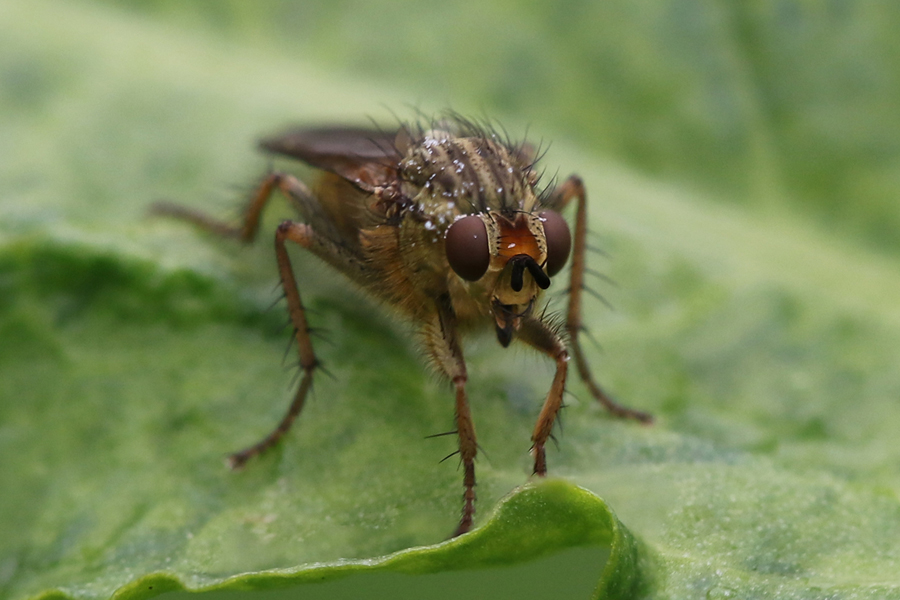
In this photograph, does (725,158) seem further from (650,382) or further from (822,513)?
(822,513)

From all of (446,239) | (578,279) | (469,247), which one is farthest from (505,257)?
→ (578,279)

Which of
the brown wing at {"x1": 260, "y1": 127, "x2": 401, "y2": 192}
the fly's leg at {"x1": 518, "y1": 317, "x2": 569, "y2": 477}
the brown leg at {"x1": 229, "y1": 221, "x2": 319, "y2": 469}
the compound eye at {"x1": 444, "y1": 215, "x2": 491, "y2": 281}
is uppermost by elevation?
the compound eye at {"x1": 444, "y1": 215, "x2": 491, "y2": 281}

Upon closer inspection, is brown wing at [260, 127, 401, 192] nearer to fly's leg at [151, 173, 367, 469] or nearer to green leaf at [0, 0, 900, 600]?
fly's leg at [151, 173, 367, 469]

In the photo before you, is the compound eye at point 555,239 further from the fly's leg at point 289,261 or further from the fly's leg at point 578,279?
the fly's leg at point 289,261

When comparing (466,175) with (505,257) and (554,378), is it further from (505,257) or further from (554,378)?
(554,378)

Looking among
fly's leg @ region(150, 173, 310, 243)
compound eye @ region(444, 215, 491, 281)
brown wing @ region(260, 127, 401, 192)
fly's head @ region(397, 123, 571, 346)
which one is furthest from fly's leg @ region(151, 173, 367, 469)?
compound eye @ region(444, 215, 491, 281)

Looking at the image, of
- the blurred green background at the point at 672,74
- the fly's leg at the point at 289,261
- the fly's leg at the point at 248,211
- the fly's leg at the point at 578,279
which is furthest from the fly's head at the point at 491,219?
the blurred green background at the point at 672,74
